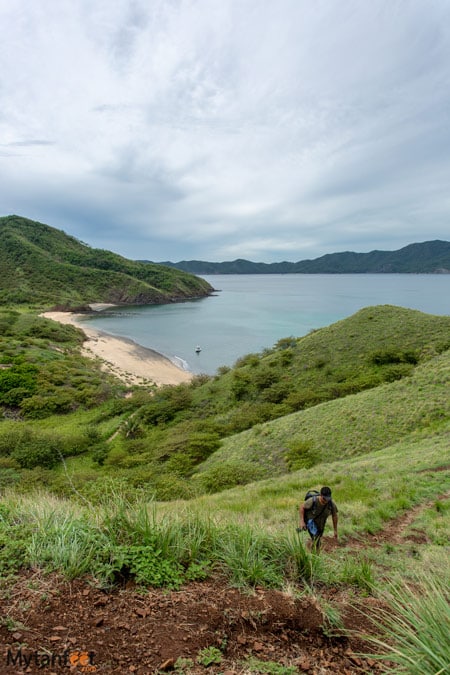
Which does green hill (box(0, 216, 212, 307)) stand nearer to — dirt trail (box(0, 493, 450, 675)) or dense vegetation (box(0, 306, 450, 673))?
dense vegetation (box(0, 306, 450, 673))

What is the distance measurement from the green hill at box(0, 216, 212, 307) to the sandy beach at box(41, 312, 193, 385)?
5278 cm

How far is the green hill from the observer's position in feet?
383

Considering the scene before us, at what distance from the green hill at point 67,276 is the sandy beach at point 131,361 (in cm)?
5278

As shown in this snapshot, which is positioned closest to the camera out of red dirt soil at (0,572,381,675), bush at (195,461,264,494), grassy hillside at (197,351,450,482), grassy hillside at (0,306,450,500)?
red dirt soil at (0,572,381,675)

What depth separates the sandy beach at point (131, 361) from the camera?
44.4 m

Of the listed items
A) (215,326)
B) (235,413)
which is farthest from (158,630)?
(215,326)

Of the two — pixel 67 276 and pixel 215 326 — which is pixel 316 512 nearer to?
pixel 215 326

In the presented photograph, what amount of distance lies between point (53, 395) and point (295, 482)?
28.3 meters

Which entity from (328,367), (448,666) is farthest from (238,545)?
(328,367)

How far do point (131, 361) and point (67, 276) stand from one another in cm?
9875

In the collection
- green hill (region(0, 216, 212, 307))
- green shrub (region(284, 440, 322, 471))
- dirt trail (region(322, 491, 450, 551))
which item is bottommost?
green shrub (region(284, 440, 322, 471))

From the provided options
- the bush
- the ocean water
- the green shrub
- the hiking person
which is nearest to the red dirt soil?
the hiking person

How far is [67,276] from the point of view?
134m

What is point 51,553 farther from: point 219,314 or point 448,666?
point 219,314
